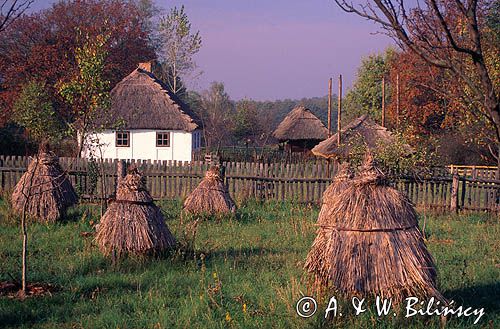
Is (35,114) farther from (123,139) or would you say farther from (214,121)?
(214,121)

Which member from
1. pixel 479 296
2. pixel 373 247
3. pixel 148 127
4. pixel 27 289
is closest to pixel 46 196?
pixel 27 289

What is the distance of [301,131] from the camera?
41500 millimetres

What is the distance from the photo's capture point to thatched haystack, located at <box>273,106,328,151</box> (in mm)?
41250

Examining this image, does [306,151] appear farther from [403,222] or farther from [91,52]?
[403,222]

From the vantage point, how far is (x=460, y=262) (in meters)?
8.96

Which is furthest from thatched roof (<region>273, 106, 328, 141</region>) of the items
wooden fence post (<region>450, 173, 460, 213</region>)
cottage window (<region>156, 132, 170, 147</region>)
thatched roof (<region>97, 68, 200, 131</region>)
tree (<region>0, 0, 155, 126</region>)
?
wooden fence post (<region>450, 173, 460, 213</region>)

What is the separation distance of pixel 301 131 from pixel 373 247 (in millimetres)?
36038

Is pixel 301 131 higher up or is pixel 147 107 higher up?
pixel 147 107

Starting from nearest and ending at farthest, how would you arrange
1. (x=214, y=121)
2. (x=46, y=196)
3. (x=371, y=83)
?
1. (x=46, y=196)
2. (x=214, y=121)
3. (x=371, y=83)

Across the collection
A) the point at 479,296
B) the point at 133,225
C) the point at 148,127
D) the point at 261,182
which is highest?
the point at 148,127

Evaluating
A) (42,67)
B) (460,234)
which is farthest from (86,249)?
(42,67)

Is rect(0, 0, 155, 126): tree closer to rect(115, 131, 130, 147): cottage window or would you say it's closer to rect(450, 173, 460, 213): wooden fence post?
rect(115, 131, 130, 147): cottage window

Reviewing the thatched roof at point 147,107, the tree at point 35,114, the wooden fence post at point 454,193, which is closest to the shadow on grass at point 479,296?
the wooden fence post at point 454,193

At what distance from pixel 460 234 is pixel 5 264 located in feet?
27.1
